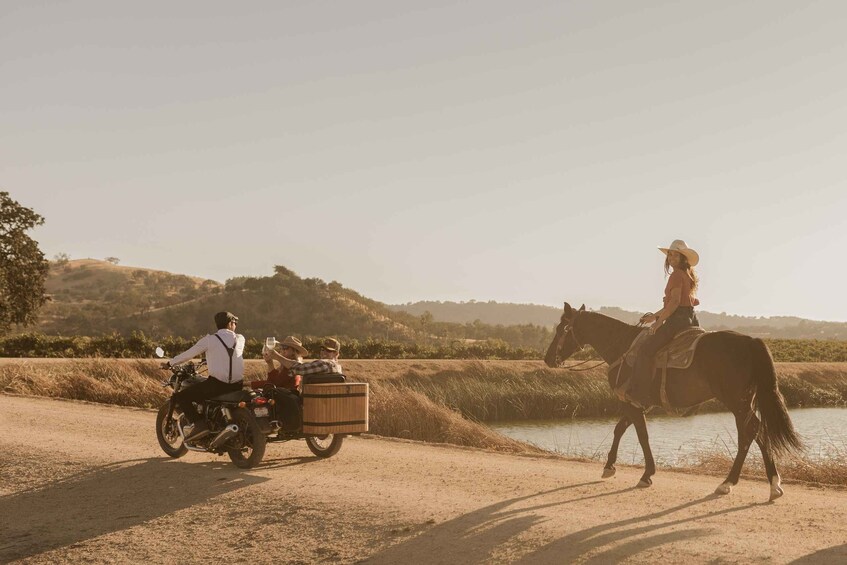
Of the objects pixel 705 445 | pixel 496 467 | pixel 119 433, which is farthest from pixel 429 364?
pixel 496 467

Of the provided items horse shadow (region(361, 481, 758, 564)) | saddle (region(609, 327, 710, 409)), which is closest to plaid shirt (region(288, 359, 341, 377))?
horse shadow (region(361, 481, 758, 564))

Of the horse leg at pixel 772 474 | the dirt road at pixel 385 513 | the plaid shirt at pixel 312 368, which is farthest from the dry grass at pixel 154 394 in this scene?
the horse leg at pixel 772 474

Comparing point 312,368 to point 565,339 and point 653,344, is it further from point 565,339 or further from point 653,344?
point 653,344

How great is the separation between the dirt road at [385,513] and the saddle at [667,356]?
4.27 feet

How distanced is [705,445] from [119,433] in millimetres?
15681

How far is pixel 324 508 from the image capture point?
9.89 m

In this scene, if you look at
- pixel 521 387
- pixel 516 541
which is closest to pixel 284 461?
pixel 516 541

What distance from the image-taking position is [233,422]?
40.0 ft

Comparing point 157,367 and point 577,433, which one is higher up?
point 157,367

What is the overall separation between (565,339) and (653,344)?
6.99 ft

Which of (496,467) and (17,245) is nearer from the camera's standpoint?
(496,467)

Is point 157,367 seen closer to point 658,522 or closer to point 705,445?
point 705,445

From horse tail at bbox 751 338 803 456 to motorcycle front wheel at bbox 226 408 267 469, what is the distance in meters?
6.82

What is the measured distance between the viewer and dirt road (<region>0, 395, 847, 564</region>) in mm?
8086
